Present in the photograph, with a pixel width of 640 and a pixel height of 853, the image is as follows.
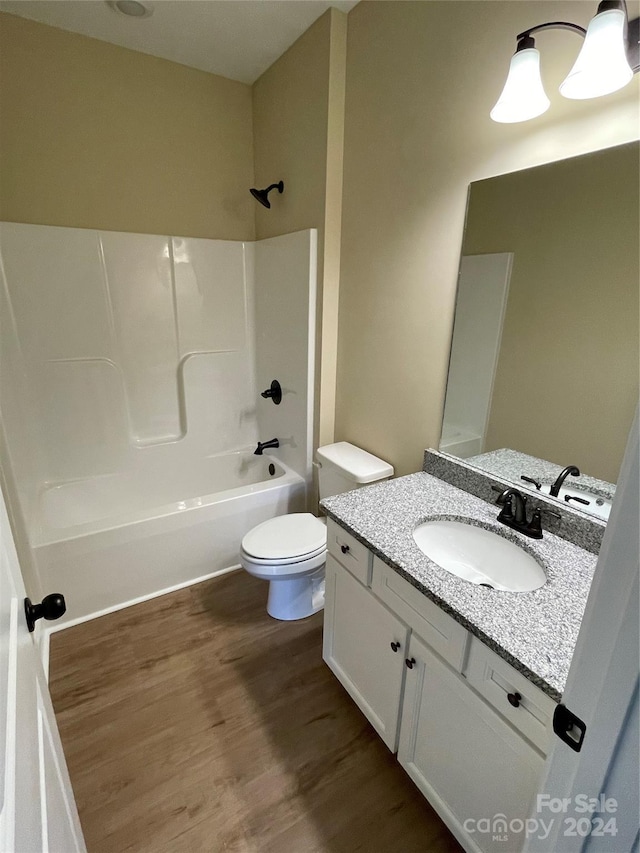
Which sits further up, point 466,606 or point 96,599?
point 466,606

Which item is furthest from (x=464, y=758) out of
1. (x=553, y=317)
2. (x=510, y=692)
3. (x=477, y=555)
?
(x=553, y=317)

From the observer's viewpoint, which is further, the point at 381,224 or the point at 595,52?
the point at 381,224

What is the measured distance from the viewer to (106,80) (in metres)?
2.08

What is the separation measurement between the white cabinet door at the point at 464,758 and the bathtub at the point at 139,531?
1.29m

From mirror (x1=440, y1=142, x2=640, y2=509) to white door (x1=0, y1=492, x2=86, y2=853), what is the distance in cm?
140

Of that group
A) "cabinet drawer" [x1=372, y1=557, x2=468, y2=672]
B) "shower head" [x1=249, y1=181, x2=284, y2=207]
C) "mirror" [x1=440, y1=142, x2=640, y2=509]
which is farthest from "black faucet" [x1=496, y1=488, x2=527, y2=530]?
"shower head" [x1=249, y1=181, x2=284, y2=207]

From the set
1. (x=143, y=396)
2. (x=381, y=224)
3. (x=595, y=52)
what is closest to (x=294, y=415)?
(x=143, y=396)

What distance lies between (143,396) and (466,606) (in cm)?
223

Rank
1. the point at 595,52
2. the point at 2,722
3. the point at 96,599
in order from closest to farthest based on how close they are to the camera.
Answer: the point at 2,722
the point at 595,52
the point at 96,599

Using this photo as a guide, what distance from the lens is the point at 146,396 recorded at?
255cm

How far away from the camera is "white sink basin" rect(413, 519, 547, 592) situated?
4.03 feet

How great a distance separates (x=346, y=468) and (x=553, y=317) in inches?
41.5

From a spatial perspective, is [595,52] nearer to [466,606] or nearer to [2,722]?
[466,606]

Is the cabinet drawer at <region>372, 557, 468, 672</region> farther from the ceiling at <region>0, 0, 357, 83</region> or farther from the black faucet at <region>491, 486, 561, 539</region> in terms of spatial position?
the ceiling at <region>0, 0, 357, 83</region>
